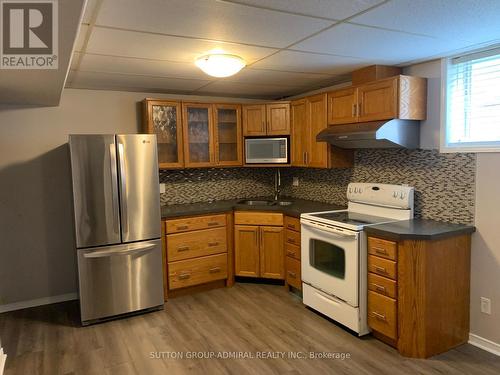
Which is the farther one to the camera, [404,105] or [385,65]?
[385,65]

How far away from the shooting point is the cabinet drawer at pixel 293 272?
12.4 ft

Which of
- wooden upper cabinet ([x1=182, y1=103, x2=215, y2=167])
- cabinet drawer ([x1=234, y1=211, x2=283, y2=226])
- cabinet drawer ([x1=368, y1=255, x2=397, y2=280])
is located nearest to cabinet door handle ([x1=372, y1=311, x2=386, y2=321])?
cabinet drawer ([x1=368, y1=255, x2=397, y2=280])

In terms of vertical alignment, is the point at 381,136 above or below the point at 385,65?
below

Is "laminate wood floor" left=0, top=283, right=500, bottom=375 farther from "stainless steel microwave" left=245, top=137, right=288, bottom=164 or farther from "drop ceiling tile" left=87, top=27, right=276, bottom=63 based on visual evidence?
"drop ceiling tile" left=87, top=27, right=276, bottom=63

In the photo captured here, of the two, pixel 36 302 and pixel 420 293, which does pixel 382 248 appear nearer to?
pixel 420 293

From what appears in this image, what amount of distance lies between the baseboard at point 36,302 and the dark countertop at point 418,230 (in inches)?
121

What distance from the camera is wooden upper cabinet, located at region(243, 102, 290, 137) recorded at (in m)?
4.20

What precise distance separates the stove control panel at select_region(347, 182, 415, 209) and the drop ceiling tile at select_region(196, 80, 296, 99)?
4.72 ft

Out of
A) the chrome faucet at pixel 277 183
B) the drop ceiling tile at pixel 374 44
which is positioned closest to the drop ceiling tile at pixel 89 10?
the drop ceiling tile at pixel 374 44

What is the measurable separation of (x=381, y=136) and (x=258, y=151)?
1.70 meters

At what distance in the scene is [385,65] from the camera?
3166 mm

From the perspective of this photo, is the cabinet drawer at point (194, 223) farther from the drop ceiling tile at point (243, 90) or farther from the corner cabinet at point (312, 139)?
the drop ceiling tile at point (243, 90)

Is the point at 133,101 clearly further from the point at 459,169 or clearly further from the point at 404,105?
the point at 459,169

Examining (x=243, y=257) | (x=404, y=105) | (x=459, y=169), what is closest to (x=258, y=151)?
(x=243, y=257)
